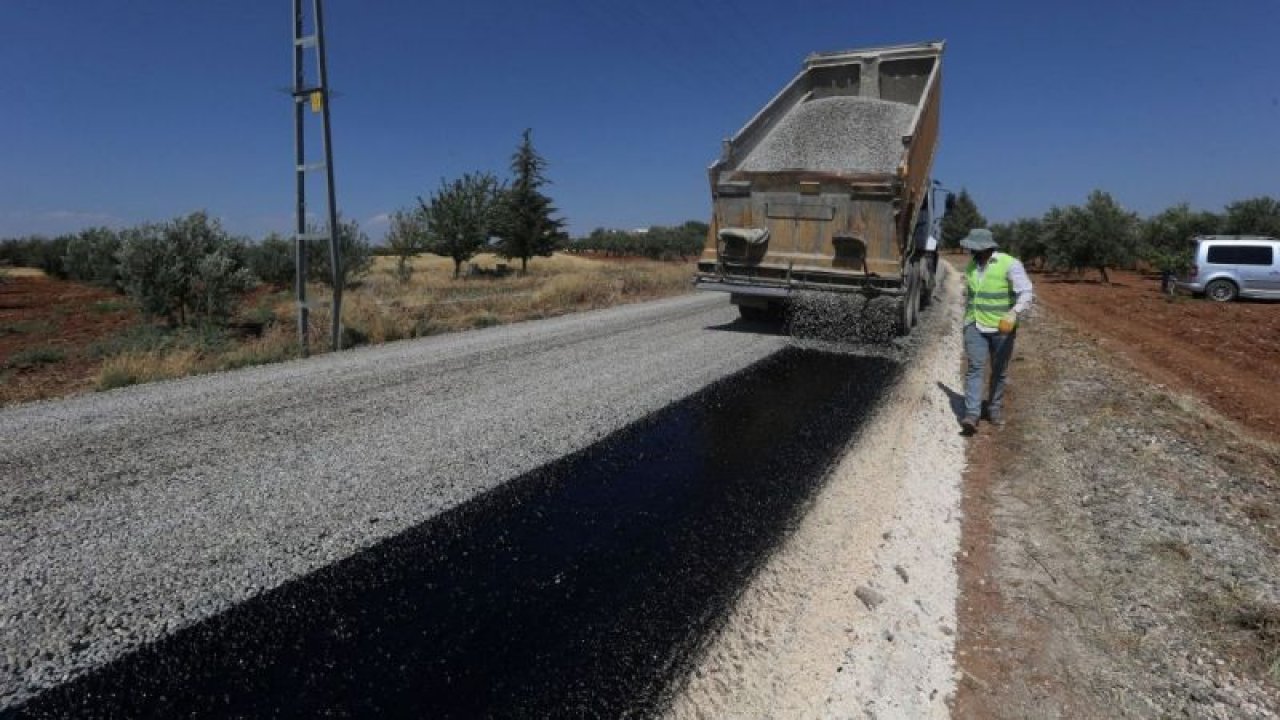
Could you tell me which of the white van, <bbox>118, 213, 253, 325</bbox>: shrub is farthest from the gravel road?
the white van

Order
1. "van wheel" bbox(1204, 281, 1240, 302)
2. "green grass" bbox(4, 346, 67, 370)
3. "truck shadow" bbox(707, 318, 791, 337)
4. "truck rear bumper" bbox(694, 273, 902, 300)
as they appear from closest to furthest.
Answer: "green grass" bbox(4, 346, 67, 370)
"truck rear bumper" bbox(694, 273, 902, 300)
"truck shadow" bbox(707, 318, 791, 337)
"van wheel" bbox(1204, 281, 1240, 302)

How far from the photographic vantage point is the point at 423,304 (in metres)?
13.7

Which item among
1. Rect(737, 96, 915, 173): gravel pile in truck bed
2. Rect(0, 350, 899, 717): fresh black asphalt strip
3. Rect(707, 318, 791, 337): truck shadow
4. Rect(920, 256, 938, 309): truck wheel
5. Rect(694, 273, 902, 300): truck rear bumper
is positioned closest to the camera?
Rect(0, 350, 899, 717): fresh black asphalt strip

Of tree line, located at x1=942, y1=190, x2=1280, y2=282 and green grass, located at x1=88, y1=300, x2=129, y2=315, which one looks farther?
tree line, located at x1=942, y1=190, x2=1280, y2=282

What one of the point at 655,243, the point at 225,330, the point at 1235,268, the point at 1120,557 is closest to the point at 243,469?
the point at 1120,557

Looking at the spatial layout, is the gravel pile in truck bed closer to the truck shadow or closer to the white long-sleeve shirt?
the truck shadow

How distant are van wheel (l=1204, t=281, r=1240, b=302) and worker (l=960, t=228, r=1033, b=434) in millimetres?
16721

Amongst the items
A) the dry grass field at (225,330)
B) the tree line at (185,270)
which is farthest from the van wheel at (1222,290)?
the tree line at (185,270)

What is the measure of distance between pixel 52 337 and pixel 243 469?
11.4 metres

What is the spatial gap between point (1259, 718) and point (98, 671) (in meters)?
4.17

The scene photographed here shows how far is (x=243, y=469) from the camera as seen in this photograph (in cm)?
417

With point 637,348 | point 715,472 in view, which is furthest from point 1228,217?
point 715,472

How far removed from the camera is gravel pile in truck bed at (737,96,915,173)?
29.8 ft

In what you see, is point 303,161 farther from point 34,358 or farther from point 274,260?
point 274,260
